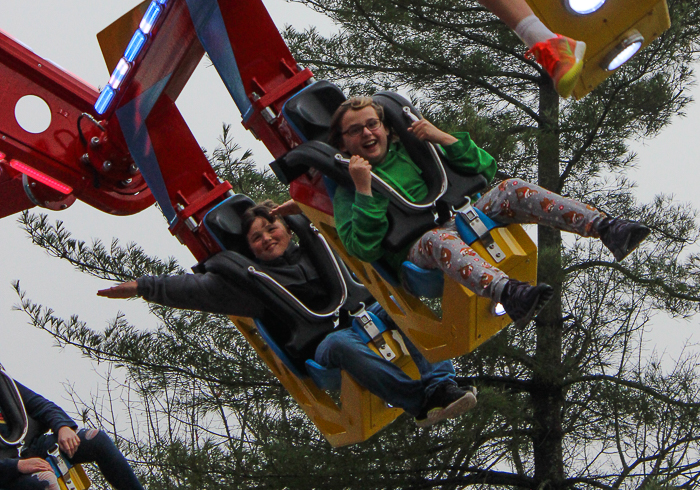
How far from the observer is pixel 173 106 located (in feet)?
15.9

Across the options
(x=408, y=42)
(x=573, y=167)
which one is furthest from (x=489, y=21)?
(x=573, y=167)

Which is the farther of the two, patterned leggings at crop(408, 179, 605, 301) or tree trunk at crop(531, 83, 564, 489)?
tree trunk at crop(531, 83, 564, 489)

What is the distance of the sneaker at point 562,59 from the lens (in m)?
2.98

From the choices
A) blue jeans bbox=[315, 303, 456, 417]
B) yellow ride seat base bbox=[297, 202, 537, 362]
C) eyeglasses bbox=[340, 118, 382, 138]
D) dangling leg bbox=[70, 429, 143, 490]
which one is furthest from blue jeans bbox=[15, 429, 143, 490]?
eyeglasses bbox=[340, 118, 382, 138]

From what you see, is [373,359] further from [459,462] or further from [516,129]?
[516,129]

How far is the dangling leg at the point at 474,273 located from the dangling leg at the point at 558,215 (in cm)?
19

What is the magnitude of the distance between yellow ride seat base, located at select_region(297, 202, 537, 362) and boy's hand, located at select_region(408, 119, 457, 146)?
0.40 m

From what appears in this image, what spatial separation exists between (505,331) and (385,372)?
11.1 feet

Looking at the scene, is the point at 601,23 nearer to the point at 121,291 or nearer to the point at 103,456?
the point at 121,291

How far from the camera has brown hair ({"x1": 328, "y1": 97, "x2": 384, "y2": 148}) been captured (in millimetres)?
3900

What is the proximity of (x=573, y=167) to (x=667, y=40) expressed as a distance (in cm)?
120

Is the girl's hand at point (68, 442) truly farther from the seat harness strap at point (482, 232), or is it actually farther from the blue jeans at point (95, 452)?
the seat harness strap at point (482, 232)

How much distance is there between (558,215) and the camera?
353 cm

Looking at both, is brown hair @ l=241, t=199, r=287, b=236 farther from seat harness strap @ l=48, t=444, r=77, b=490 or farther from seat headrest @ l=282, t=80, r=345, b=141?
seat harness strap @ l=48, t=444, r=77, b=490
